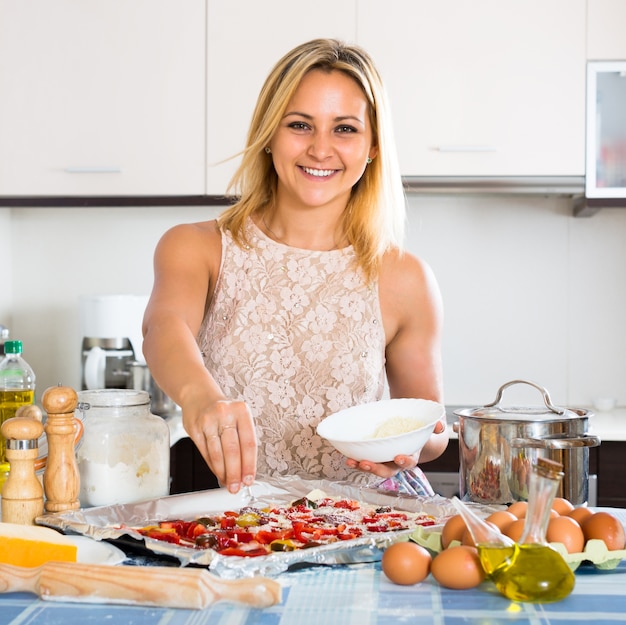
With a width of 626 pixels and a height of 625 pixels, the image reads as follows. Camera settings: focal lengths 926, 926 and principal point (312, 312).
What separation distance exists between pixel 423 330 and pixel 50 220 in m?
1.68

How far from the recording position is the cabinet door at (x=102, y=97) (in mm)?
2721

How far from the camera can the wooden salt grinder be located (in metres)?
1.17

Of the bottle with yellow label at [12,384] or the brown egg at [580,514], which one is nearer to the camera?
the brown egg at [580,514]

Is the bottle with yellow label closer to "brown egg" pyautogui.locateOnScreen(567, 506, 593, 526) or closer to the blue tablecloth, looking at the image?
the blue tablecloth

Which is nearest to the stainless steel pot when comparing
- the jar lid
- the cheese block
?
the cheese block

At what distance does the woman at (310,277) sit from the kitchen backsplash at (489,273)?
116 cm

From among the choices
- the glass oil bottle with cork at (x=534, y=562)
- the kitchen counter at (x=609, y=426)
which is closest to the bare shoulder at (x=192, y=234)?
the glass oil bottle with cork at (x=534, y=562)

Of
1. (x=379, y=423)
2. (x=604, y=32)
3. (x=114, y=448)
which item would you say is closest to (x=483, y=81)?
(x=604, y=32)

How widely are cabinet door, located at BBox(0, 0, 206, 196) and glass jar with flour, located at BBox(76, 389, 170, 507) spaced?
1.55 meters

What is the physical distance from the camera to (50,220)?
304 cm

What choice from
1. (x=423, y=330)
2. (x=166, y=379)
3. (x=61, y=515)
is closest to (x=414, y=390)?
(x=423, y=330)

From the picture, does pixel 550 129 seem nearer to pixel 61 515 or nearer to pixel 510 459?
pixel 510 459

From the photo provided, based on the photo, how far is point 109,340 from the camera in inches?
106

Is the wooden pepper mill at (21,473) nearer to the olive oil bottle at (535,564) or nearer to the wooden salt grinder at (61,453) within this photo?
the wooden salt grinder at (61,453)
